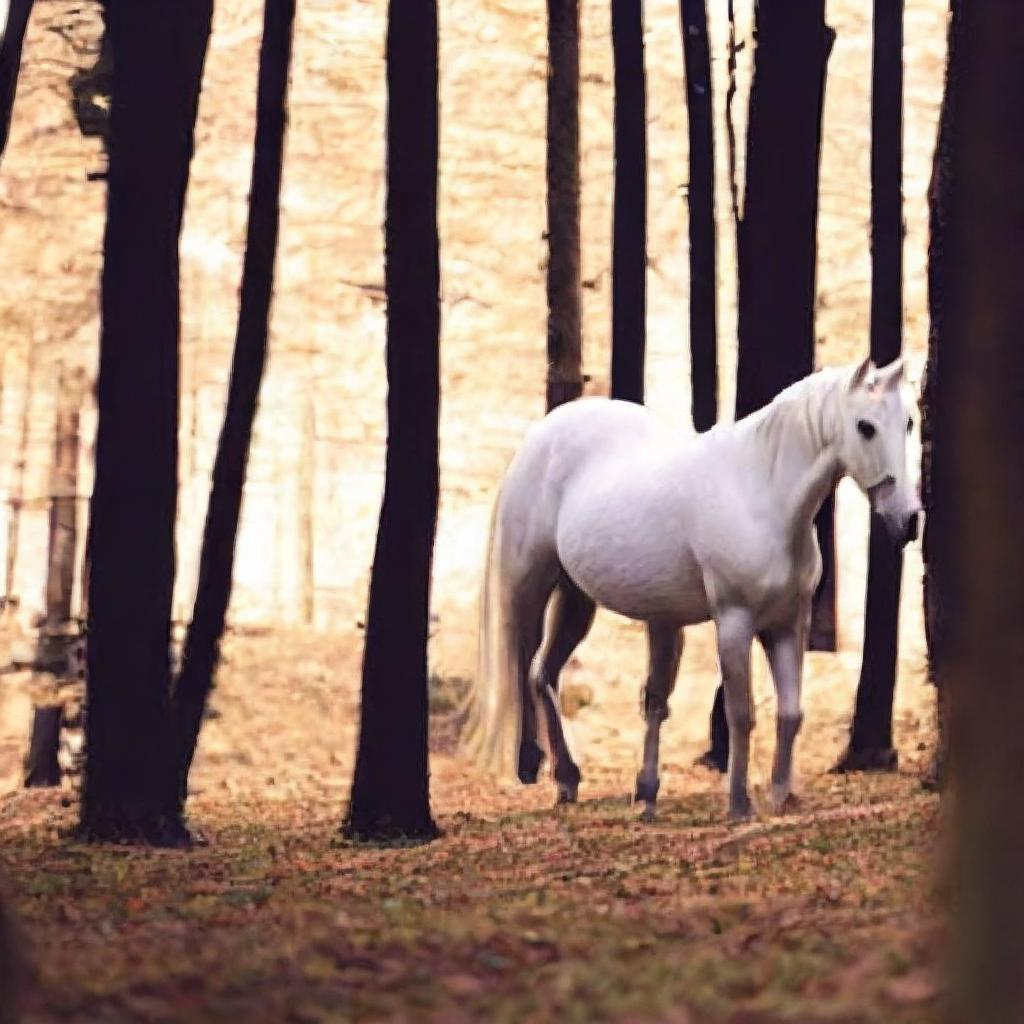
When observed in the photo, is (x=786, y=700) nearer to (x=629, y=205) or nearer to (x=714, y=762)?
(x=714, y=762)

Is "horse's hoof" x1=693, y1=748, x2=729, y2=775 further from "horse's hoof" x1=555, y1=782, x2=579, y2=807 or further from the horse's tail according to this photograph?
the horse's tail

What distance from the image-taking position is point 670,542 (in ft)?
42.7

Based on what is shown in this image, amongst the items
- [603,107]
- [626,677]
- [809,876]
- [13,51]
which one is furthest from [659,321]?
[809,876]

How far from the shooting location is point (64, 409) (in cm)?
2144

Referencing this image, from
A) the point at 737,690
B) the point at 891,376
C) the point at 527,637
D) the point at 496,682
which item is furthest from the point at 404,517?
the point at 527,637

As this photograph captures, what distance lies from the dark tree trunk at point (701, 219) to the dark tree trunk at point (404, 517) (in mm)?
5318

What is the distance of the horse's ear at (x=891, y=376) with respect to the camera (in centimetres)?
1168

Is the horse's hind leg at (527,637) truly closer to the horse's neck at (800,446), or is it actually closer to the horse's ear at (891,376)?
the horse's neck at (800,446)

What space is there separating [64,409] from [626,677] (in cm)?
556

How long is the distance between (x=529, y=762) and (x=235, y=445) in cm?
297

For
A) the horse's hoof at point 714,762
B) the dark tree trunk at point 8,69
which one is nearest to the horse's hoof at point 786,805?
the horse's hoof at point 714,762

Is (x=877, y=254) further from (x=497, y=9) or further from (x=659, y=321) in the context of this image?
(x=497, y=9)

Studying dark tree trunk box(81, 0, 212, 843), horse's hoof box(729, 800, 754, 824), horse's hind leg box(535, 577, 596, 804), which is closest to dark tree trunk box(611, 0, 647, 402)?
horse's hind leg box(535, 577, 596, 804)

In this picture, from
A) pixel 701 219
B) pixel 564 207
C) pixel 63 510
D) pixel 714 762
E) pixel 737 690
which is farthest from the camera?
pixel 63 510
